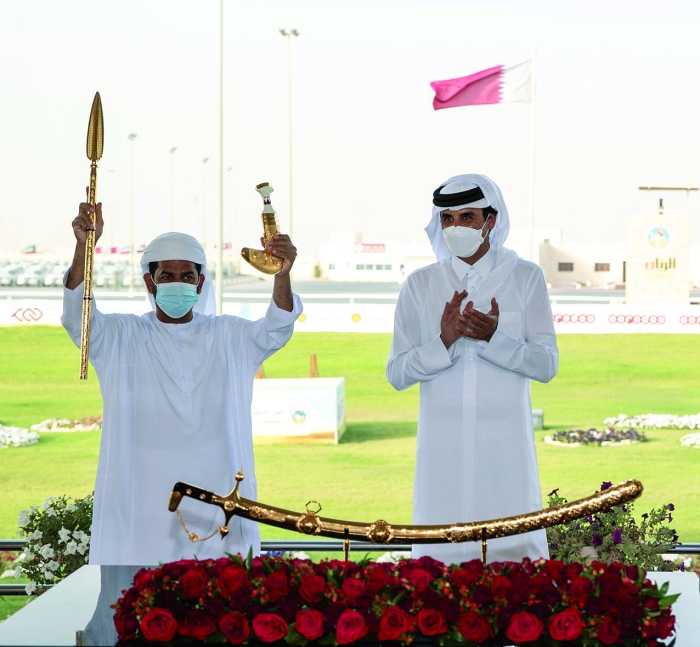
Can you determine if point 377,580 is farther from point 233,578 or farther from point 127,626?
point 127,626

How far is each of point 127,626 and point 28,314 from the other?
2071cm

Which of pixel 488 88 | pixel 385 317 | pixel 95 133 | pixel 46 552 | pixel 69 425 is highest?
pixel 488 88

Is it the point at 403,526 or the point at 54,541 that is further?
the point at 54,541

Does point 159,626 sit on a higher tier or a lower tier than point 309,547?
higher

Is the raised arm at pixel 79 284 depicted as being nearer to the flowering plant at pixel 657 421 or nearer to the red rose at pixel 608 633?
the red rose at pixel 608 633

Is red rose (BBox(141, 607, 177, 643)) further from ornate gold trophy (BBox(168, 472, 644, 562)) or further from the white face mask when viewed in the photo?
the white face mask

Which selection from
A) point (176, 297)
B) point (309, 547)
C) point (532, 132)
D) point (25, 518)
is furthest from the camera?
point (532, 132)

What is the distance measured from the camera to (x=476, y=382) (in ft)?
9.13

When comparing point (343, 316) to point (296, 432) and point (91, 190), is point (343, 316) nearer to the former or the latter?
point (296, 432)

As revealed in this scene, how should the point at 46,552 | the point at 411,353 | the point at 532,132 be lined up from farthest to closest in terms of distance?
1. the point at 532,132
2. the point at 46,552
3. the point at 411,353

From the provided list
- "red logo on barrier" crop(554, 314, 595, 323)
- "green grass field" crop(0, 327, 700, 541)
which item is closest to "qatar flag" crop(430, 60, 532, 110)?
"green grass field" crop(0, 327, 700, 541)

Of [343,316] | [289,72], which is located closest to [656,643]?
[289,72]

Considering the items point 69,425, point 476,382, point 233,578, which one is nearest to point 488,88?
point 69,425

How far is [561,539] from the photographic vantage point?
358cm
